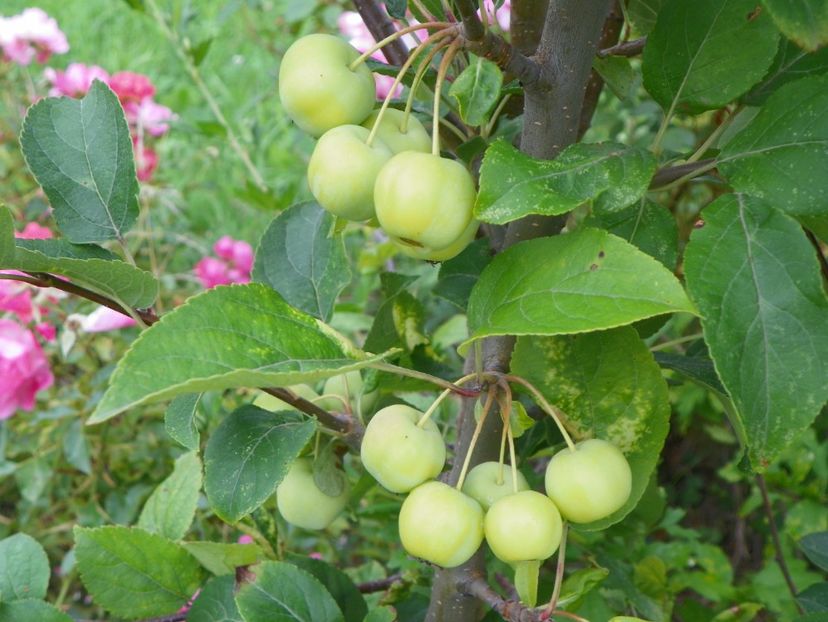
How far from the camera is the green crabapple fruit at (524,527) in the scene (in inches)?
21.1

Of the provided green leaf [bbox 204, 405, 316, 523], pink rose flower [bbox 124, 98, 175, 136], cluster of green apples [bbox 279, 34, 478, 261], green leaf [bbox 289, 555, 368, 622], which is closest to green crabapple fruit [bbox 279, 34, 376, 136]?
cluster of green apples [bbox 279, 34, 478, 261]

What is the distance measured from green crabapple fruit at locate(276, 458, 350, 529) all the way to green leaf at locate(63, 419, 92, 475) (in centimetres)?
70

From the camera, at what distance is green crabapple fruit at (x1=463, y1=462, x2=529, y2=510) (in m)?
0.59

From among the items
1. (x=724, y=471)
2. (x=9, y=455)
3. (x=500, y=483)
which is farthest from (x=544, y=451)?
(x=9, y=455)

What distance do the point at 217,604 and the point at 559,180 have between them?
1.53 ft

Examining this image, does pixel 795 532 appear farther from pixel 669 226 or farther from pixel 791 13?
pixel 791 13

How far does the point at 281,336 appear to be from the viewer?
488 mm

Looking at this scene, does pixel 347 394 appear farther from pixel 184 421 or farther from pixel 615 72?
pixel 615 72

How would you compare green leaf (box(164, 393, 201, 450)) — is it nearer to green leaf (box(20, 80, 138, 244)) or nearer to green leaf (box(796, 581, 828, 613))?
green leaf (box(20, 80, 138, 244))

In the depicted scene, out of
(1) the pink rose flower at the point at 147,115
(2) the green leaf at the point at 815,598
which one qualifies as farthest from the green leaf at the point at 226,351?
(1) the pink rose flower at the point at 147,115

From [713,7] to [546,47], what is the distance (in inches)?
Result: 4.4

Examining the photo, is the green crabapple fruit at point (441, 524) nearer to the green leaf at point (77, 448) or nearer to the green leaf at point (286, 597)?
the green leaf at point (286, 597)

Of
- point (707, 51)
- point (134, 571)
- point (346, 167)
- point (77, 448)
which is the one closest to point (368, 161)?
point (346, 167)

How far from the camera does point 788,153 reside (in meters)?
0.56
